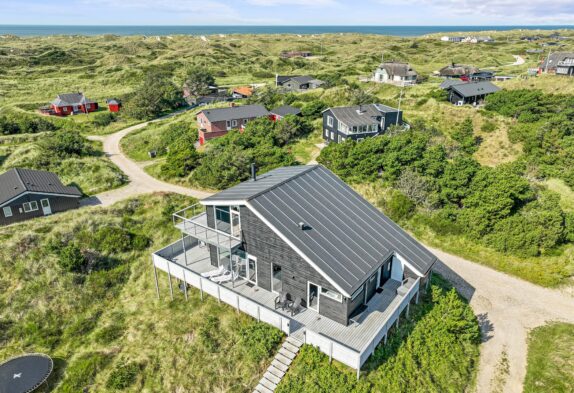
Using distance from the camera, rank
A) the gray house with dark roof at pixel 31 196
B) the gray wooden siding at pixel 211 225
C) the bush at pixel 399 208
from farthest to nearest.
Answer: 1. the bush at pixel 399 208
2. the gray house with dark roof at pixel 31 196
3. the gray wooden siding at pixel 211 225

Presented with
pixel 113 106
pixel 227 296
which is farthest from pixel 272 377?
pixel 113 106

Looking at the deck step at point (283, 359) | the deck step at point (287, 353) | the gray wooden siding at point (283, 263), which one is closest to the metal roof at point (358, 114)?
the gray wooden siding at point (283, 263)

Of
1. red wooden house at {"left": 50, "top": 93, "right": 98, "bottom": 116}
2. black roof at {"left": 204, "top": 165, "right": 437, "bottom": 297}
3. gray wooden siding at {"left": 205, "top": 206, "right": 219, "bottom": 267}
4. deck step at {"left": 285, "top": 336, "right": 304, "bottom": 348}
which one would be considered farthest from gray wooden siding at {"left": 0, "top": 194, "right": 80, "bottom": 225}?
red wooden house at {"left": 50, "top": 93, "right": 98, "bottom": 116}

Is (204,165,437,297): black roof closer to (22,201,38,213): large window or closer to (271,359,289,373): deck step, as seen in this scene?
(271,359,289,373): deck step

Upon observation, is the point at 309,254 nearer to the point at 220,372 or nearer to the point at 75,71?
the point at 220,372

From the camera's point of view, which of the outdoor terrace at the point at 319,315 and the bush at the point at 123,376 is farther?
the bush at the point at 123,376

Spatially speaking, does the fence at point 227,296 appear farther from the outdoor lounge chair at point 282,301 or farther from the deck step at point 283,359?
the deck step at point 283,359

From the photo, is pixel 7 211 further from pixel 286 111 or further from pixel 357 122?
pixel 286 111
